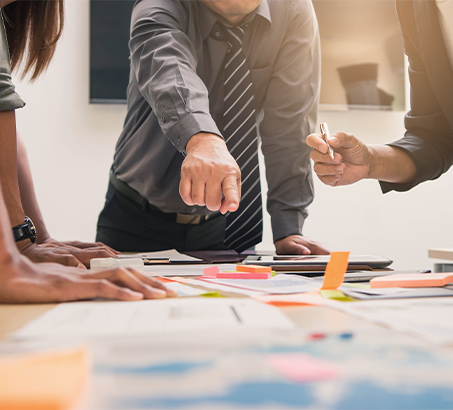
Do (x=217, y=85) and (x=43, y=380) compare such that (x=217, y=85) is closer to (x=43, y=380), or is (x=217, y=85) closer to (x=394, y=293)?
(x=394, y=293)

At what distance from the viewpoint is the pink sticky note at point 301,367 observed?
23cm

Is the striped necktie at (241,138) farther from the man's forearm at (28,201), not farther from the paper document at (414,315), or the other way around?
the paper document at (414,315)

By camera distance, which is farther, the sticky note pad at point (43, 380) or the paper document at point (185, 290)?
the paper document at point (185, 290)

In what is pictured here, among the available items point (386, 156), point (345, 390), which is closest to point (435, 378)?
point (345, 390)

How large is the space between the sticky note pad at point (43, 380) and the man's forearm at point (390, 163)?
1016 mm

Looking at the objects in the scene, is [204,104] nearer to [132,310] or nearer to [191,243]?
[191,243]

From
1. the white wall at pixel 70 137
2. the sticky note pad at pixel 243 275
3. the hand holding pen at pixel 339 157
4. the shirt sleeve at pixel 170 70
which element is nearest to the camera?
the sticky note pad at pixel 243 275

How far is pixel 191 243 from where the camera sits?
121 centimetres

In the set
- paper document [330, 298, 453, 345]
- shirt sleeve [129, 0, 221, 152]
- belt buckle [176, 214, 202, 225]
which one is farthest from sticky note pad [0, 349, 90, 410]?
belt buckle [176, 214, 202, 225]

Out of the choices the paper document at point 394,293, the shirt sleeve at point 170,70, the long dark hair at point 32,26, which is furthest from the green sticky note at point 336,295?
the long dark hair at point 32,26

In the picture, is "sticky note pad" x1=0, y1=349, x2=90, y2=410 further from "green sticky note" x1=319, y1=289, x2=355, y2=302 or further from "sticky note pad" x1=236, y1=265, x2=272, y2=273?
"sticky note pad" x1=236, y1=265, x2=272, y2=273

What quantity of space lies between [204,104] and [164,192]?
0.34 metres

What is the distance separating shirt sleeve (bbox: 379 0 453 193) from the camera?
3.61ft

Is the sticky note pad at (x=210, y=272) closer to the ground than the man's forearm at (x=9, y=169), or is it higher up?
closer to the ground
